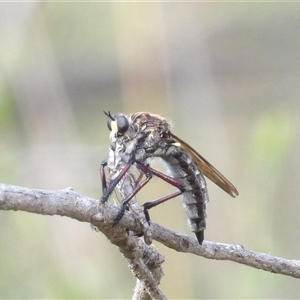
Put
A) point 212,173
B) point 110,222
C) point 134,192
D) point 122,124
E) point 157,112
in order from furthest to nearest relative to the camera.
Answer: point 157,112 < point 212,173 < point 122,124 < point 134,192 < point 110,222

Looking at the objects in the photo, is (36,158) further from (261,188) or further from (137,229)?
(137,229)

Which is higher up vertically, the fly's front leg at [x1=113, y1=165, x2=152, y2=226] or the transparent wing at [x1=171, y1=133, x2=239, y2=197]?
the fly's front leg at [x1=113, y1=165, x2=152, y2=226]

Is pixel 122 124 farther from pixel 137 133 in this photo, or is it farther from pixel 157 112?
pixel 157 112

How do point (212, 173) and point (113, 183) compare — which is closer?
point (113, 183)

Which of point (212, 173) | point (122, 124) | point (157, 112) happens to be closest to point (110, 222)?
point (122, 124)

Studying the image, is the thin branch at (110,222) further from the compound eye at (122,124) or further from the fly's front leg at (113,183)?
the compound eye at (122,124)

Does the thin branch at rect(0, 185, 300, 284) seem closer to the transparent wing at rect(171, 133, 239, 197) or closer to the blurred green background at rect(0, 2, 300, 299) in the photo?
the transparent wing at rect(171, 133, 239, 197)

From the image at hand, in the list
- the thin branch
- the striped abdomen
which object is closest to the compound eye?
the striped abdomen
